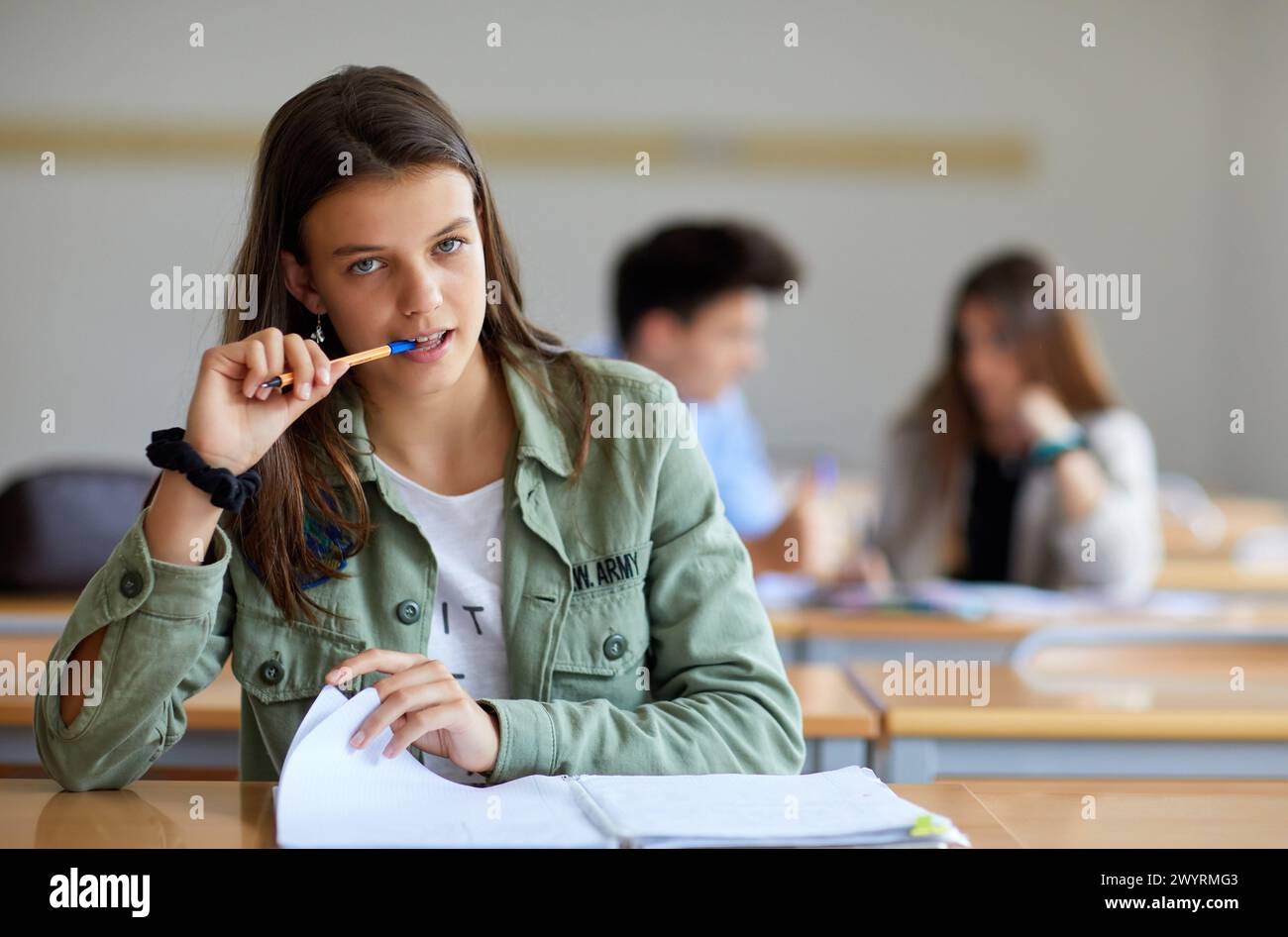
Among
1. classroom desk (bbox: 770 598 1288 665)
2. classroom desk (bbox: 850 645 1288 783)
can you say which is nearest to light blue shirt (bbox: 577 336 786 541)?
classroom desk (bbox: 770 598 1288 665)

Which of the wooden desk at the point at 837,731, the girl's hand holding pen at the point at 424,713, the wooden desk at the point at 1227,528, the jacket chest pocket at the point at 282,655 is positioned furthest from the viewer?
the wooden desk at the point at 1227,528

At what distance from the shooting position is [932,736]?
63.7 inches

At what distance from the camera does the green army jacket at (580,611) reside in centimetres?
123

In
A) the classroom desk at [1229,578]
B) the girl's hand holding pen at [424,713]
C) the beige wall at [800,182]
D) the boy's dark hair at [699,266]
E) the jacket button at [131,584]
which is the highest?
the beige wall at [800,182]

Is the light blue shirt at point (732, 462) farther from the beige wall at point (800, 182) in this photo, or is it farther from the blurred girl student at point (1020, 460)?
the beige wall at point (800, 182)

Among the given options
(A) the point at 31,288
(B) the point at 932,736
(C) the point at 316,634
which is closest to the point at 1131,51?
(A) the point at 31,288

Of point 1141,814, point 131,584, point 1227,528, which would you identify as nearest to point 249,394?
point 131,584

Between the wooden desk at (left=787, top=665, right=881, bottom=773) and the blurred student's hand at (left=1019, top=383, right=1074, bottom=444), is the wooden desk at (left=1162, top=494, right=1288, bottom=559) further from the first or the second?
the wooden desk at (left=787, top=665, right=881, bottom=773)

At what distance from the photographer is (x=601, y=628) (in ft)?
4.31

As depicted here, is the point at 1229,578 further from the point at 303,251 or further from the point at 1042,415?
the point at 303,251

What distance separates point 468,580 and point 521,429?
0.52ft

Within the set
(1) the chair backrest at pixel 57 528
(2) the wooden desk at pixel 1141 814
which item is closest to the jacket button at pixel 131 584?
(2) the wooden desk at pixel 1141 814
